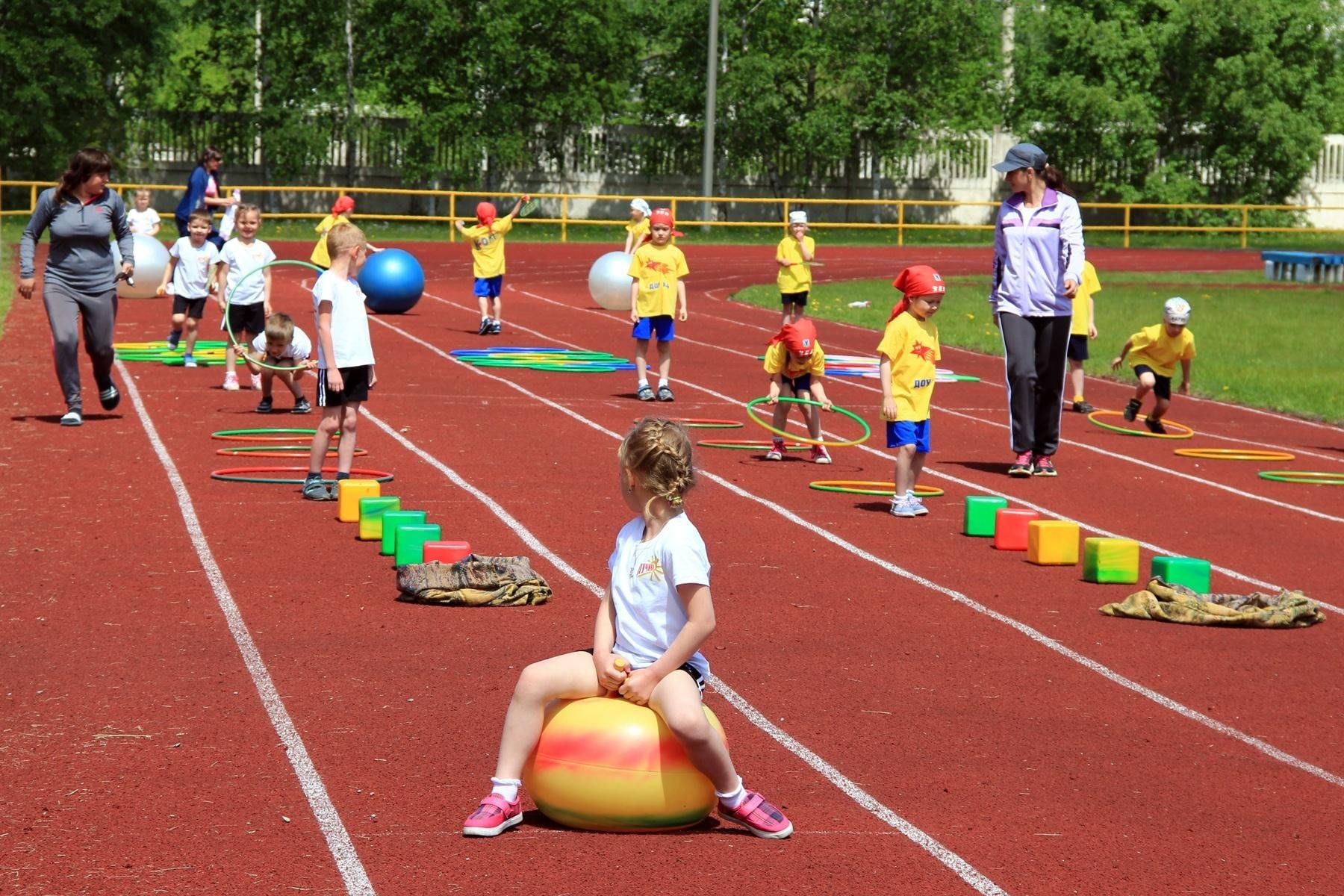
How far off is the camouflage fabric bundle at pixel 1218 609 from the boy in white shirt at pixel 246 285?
32.2ft

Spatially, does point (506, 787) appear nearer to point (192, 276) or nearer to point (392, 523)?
point (392, 523)

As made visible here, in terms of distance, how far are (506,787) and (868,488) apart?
25.1 feet

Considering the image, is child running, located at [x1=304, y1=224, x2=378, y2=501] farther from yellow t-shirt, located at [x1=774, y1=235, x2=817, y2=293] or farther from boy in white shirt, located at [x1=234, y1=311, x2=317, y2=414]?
yellow t-shirt, located at [x1=774, y1=235, x2=817, y2=293]

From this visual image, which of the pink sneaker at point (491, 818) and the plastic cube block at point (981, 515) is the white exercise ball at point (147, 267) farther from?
the pink sneaker at point (491, 818)

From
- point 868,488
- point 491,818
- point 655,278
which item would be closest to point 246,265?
point 655,278

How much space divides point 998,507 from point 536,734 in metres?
6.34

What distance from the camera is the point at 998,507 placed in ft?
38.7

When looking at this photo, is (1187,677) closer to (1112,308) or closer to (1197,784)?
(1197,784)

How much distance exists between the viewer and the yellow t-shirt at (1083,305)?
18453 mm

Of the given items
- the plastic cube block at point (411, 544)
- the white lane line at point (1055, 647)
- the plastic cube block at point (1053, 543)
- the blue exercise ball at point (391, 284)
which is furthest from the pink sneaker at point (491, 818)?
the blue exercise ball at point (391, 284)

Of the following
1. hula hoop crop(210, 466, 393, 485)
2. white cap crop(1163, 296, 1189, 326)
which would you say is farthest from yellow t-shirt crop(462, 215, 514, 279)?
hula hoop crop(210, 466, 393, 485)

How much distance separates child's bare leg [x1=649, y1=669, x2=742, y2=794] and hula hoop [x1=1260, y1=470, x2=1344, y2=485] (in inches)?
382

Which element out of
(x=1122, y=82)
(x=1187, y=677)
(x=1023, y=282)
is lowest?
(x=1187, y=677)

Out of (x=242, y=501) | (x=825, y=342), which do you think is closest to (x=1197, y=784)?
(x=242, y=501)
